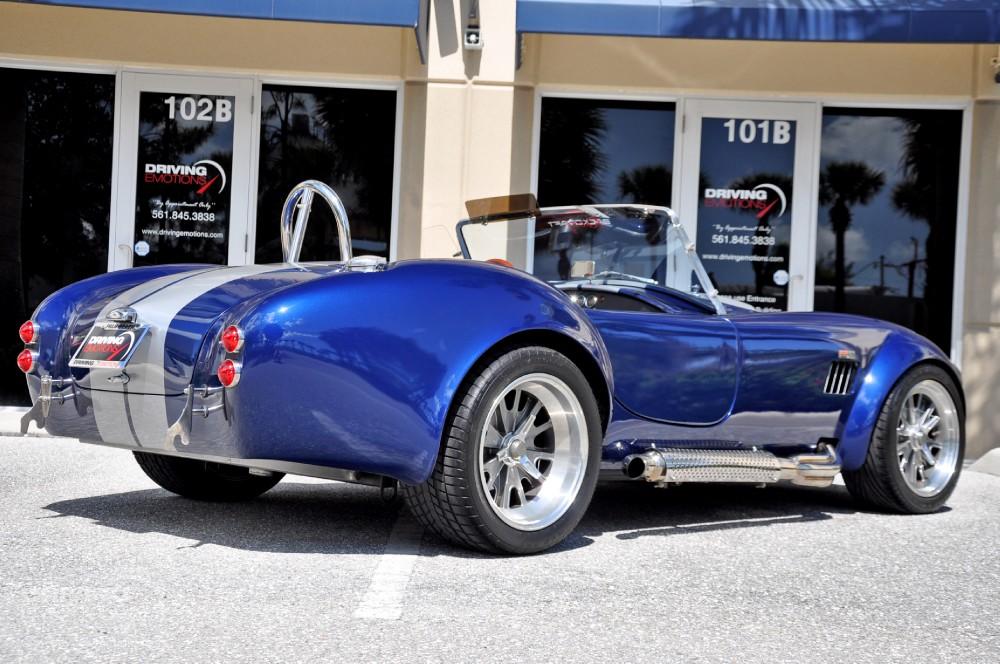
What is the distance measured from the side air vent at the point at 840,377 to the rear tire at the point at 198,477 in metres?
2.31

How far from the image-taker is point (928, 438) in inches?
224

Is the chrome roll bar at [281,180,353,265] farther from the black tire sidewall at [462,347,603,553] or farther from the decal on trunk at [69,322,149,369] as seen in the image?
the black tire sidewall at [462,347,603,553]

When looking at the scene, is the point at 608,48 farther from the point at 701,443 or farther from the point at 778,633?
the point at 778,633

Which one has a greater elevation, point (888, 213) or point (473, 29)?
point (473, 29)

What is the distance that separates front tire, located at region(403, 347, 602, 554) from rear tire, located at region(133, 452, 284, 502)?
3.80 feet

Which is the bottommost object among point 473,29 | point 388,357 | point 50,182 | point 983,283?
point 388,357

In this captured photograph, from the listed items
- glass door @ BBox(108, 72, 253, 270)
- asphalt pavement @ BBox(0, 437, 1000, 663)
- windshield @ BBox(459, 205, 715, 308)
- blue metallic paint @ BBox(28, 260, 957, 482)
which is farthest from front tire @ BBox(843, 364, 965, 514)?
glass door @ BBox(108, 72, 253, 270)

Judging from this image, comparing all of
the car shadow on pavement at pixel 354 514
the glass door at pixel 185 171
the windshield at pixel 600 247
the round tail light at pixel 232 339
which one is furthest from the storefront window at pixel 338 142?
the round tail light at pixel 232 339

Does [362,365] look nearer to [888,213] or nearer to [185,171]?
[185,171]

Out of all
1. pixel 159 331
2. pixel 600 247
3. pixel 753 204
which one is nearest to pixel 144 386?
pixel 159 331

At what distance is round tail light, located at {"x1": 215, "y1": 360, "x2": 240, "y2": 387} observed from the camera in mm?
3551

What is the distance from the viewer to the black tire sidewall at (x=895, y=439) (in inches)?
210

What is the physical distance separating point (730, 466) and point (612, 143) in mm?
5996

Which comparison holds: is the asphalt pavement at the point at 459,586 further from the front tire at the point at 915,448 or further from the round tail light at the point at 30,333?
the round tail light at the point at 30,333
